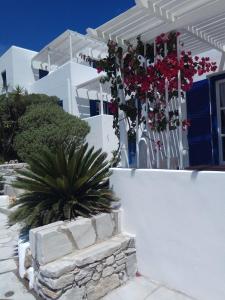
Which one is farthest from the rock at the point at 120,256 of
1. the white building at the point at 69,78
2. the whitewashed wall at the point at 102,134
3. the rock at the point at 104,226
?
the white building at the point at 69,78

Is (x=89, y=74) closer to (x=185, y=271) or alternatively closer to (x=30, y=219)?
(x=30, y=219)

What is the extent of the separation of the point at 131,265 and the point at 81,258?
4.11 feet

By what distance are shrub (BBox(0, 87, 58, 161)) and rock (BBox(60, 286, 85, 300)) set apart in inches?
521

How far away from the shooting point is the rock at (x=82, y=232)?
5238 millimetres

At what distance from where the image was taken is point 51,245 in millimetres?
4938

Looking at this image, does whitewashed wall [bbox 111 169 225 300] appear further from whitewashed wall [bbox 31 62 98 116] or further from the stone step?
whitewashed wall [bbox 31 62 98 116]

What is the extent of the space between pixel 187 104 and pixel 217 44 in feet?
4.97

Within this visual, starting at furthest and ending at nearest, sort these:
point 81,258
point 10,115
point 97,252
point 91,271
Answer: point 10,115
point 97,252
point 91,271
point 81,258

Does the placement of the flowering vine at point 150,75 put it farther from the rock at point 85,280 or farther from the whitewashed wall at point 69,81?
the whitewashed wall at point 69,81

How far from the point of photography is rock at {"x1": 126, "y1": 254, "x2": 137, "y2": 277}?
18.6ft

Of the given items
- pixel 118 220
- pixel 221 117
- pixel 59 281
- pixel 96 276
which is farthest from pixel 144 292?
pixel 221 117

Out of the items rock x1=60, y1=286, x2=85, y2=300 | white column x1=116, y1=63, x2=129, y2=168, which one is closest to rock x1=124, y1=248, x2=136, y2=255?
rock x1=60, y1=286, x2=85, y2=300

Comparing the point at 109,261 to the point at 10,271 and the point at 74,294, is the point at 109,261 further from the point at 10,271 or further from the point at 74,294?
the point at 10,271

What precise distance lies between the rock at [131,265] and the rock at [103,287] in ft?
1.05
